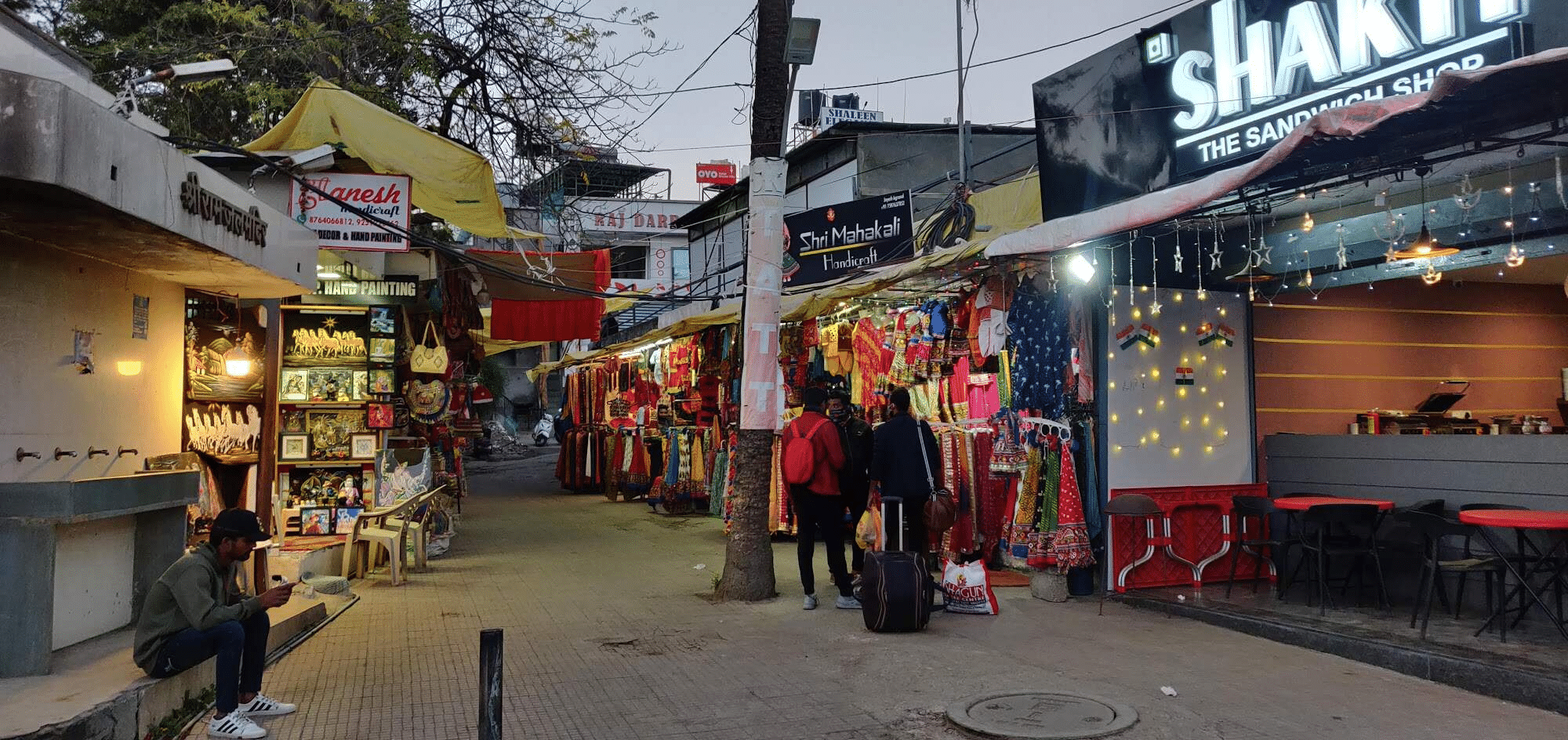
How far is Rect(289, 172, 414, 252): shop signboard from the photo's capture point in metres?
9.72

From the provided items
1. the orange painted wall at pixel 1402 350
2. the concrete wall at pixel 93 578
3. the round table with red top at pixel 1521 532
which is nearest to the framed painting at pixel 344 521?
the concrete wall at pixel 93 578

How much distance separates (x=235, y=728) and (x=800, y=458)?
4784 millimetres

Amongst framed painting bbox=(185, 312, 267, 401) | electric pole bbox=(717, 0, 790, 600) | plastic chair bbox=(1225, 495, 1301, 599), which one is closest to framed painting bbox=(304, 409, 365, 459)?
framed painting bbox=(185, 312, 267, 401)

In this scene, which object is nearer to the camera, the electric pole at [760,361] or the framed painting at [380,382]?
the electric pole at [760,361]

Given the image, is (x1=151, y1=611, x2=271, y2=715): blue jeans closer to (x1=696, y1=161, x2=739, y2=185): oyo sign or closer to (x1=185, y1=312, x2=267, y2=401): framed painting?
(x1=185, y1=312, x2=267, y2=401): framed painting

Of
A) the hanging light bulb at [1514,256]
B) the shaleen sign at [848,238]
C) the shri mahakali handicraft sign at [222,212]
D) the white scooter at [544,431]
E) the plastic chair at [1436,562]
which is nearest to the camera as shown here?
the shri mahakali handicraft sign at [222,212]

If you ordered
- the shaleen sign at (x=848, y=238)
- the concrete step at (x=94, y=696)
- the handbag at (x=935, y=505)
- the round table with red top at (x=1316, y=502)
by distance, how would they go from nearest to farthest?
1. the concrete step at (x=94, y=696)
2. the round table with red top at (x=1316, y=502)
3. the handbag at (x=935, y=505)
4. the shaleen sign at (x=848, y=238)

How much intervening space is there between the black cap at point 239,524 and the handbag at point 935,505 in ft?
16.6

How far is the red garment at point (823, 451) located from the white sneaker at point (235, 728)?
15.6 feet

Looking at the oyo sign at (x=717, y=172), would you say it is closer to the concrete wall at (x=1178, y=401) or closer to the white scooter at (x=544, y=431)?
the white scooter at (x=544, y=431)

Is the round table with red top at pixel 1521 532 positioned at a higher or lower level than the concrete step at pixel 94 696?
higher

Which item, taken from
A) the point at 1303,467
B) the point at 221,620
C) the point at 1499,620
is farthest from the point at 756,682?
the point at 1303,467

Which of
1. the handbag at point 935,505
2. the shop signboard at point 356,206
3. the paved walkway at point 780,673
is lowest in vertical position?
the paved walkway at point 780,673

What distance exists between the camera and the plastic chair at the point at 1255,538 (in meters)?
8.82
